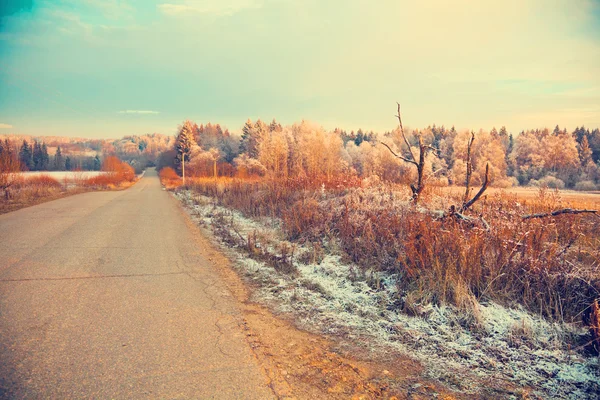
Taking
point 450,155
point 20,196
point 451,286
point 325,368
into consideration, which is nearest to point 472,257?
point 451,286

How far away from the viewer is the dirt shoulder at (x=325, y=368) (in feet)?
9.27

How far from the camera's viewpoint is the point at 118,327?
153 inches

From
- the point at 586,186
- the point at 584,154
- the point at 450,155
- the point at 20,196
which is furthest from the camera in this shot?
the point at 584,154

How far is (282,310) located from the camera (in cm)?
468

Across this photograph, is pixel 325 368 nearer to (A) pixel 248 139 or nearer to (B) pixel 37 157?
(A) pixel 248 139

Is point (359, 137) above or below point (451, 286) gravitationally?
above

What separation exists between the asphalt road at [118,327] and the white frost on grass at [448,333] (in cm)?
114

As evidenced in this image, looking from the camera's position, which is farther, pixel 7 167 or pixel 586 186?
pixel 586 186

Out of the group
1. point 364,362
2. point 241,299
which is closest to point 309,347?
point 364,362

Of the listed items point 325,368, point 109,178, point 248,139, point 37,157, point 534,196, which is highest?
point 248,139

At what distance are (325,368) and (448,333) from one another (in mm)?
1616

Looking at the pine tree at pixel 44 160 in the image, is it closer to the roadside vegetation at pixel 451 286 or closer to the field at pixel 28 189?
the field at pixel 28 189

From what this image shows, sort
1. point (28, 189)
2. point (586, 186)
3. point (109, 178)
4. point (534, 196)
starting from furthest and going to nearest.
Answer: point (109, 178)
point (586, 186)
point (28, 189)
point (534, 196)

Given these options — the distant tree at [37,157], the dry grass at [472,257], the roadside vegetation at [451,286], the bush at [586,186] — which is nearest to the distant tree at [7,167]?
the roadside vegetation at [451,286]
